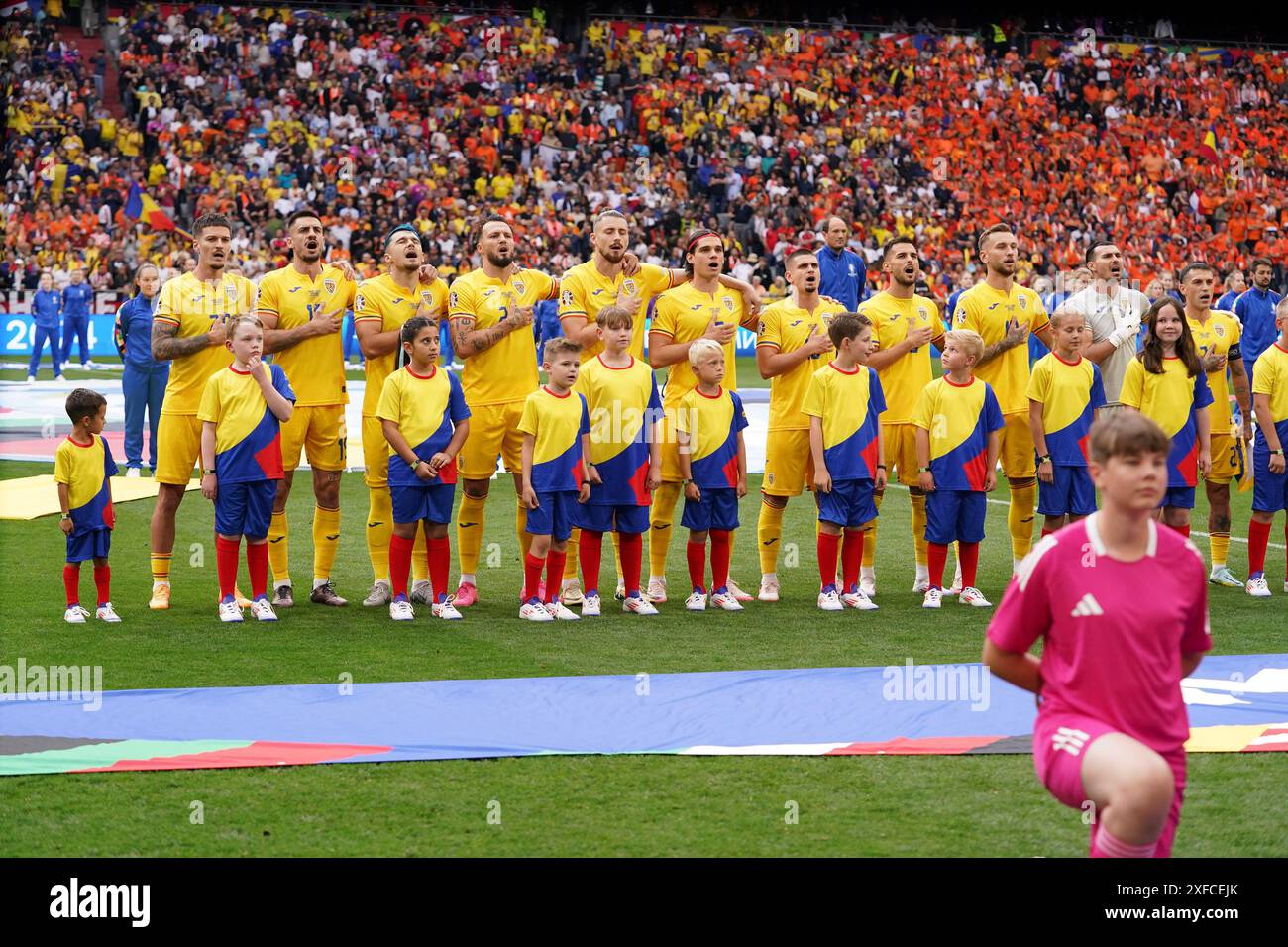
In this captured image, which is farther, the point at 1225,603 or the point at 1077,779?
the point at 1225,603

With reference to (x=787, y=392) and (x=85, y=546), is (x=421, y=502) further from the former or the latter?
(x=787, y=392)

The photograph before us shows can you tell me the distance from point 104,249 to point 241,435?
2141 cm

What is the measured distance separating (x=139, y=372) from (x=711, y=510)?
763 cm

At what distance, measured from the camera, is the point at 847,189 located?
34.1 m

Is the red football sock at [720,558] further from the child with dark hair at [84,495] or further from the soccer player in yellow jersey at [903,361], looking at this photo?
the child with dark hair at [84,495]

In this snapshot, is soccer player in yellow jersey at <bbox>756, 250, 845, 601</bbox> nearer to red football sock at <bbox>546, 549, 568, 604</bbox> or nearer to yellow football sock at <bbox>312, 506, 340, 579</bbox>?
red football sock at <bbox>546, 549, 568, 604</bbox>

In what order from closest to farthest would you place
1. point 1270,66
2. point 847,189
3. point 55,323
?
point 55,323, point 847,189, point 1270,66

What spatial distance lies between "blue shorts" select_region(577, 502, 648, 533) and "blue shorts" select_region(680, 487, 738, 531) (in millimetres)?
300

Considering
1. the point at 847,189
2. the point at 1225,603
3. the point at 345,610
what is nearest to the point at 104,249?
the point at 847,189

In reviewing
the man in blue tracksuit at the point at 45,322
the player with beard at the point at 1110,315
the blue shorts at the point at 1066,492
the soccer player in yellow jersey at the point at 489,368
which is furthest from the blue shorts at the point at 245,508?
the man in blue tracksuit at the point at 45,322

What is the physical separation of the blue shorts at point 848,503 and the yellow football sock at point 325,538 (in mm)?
2808

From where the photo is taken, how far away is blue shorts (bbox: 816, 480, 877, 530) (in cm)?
930

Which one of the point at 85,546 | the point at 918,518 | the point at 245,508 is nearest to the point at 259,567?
the point at 245,508
